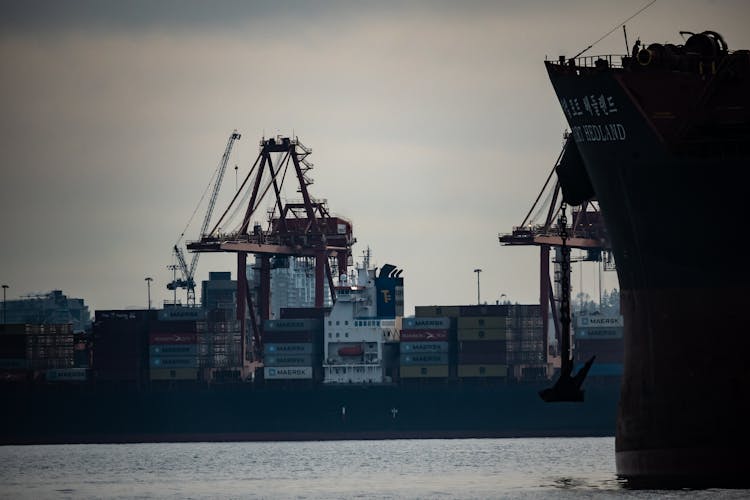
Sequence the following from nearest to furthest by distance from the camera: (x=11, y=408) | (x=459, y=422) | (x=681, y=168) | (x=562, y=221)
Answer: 1. (x=681, y=168)
2. (x=562, y=221)
3. (x=459, y=422)
4. (x=11, y=408)

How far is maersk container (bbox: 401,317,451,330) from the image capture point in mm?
143000

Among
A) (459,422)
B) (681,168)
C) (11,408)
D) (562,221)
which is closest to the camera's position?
(681,168)

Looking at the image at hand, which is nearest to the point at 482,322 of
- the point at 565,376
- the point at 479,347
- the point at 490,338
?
the point at 490,338

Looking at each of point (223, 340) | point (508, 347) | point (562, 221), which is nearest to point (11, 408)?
point (223, 340)

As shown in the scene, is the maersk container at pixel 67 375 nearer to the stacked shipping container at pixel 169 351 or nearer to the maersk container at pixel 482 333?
the stacked shipping container at pixel 169 351

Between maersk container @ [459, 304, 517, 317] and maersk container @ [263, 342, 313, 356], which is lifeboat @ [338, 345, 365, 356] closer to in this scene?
maersk container @ [263, 342, 313, 356]

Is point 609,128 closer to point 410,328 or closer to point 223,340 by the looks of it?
point 410,328

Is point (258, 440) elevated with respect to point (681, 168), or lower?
lower

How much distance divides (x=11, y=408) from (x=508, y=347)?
144 ft

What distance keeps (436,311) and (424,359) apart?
13.4ft

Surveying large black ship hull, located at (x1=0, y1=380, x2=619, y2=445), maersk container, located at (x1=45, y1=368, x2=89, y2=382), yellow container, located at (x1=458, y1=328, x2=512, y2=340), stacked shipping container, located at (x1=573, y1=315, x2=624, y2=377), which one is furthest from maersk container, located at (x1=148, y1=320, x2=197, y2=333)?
stacked shipping container, located at (x1=573, y1=315, x2=624, y2=377)

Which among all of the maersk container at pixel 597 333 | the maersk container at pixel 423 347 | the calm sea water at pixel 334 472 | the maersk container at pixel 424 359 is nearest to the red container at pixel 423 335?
the maersk container at pixel 423 347

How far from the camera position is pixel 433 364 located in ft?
471

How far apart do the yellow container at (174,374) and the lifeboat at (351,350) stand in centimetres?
1315
